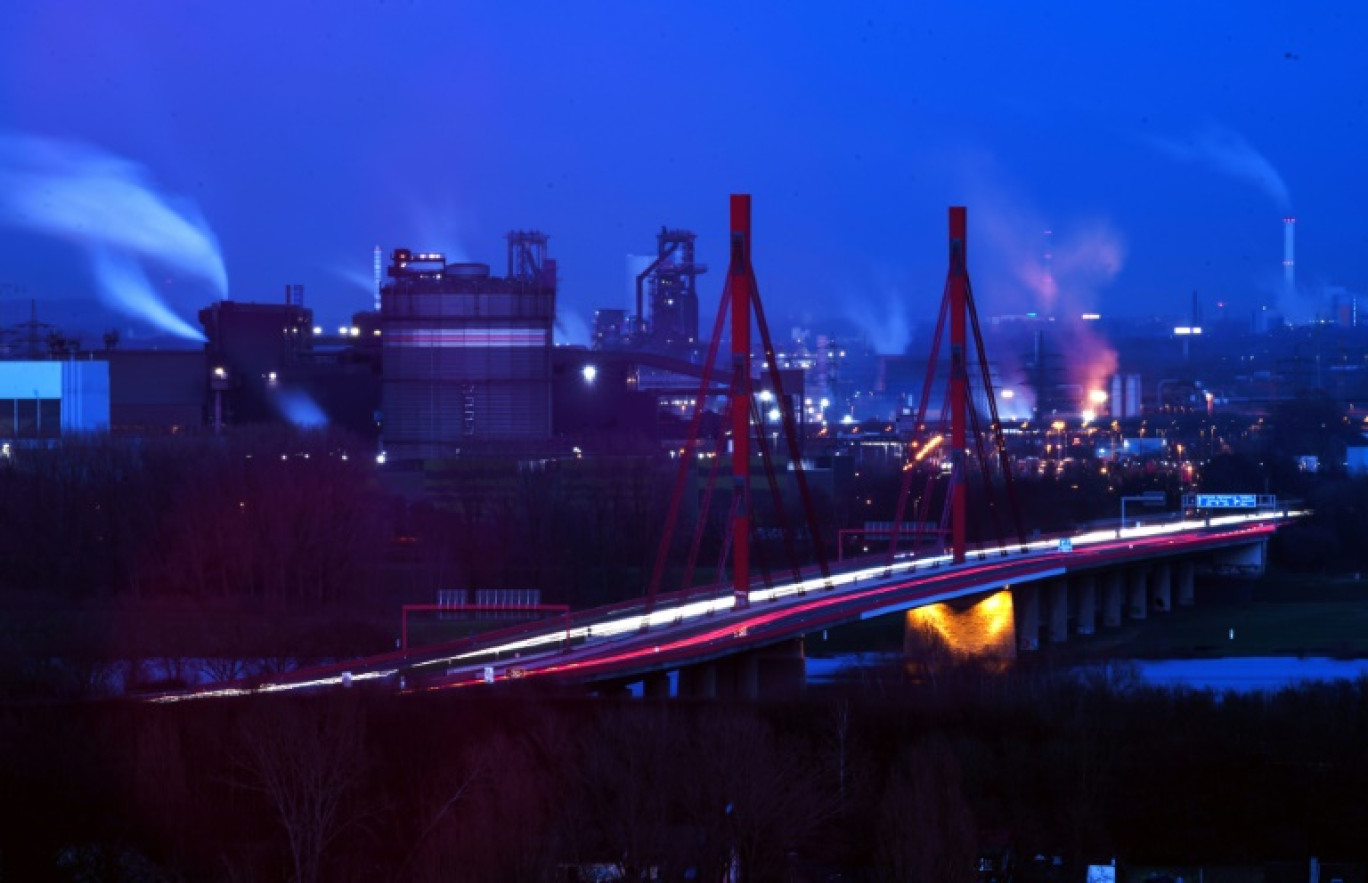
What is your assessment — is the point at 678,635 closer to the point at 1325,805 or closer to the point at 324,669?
the point at 324,669

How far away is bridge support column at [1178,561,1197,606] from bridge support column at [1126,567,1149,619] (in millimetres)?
1476

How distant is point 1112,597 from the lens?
25.3 m

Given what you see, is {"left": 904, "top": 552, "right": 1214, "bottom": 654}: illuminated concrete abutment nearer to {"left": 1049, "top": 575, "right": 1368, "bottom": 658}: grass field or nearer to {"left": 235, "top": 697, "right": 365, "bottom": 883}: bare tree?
{"left": 1049, "top": 575, "right": 1368, "bottom": 658}: grass field

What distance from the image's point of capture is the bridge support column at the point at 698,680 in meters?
15.9

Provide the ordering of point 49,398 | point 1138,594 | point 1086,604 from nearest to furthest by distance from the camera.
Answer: point 1086,604 → point 1138,594 → point 49,398

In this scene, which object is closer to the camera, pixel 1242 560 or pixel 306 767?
pixel 306 767

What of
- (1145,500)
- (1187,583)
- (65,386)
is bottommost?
(1187,583)

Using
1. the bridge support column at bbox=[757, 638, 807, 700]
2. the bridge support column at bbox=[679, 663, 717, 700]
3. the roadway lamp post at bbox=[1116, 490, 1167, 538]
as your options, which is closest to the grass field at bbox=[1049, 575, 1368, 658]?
the roadway lamp post at bbox=[1116, 490, 1167, 538]

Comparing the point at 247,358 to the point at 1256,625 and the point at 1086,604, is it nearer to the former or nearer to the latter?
the point at 1086,604

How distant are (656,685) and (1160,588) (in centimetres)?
1310

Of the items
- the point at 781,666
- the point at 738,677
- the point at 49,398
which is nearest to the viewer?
the point at 738,677

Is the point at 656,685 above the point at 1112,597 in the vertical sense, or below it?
below

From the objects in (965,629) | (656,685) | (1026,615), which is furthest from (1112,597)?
(656,685)

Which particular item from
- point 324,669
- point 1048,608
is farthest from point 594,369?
point 324,669
